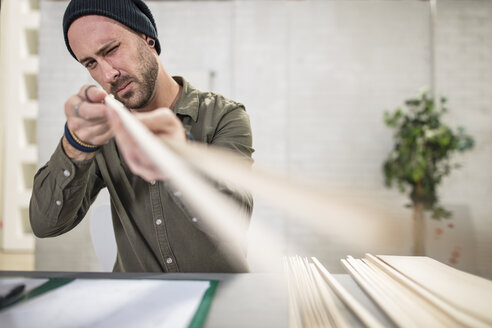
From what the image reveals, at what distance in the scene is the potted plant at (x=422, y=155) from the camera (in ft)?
7.77

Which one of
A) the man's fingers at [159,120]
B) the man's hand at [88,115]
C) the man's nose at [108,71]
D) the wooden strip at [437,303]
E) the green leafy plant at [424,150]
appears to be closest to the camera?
the wooden strip at [437,303]

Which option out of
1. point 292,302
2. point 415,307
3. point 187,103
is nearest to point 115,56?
point 187,103

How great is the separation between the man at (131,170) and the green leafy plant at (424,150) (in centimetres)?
180

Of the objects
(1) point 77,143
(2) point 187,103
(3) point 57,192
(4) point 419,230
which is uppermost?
(2) point 187,103

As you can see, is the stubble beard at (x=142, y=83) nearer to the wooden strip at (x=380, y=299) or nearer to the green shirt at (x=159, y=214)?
the green shirt at (x=159, y=214)

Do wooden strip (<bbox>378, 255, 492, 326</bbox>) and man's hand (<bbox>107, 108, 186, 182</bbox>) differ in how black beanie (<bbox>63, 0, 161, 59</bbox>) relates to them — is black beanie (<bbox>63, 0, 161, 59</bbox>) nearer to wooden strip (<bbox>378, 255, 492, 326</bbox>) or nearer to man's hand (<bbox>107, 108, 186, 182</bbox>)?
man's hand (<bbox>107, 108, 186, 182</bbox>)

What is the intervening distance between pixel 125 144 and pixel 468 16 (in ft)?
10.8

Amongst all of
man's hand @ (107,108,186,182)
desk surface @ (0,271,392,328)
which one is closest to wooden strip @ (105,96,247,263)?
man's hand @ (107,108,186,182)

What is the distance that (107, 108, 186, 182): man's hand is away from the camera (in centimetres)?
48

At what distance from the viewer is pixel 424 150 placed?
237 cm

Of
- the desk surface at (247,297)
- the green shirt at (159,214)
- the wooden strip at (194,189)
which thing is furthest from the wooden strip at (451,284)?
the green shirt at (159,214)

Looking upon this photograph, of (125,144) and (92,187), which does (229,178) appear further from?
(92,187)

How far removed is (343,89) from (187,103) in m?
2.07

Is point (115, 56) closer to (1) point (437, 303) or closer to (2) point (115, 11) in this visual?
(2) point (115, 11)
